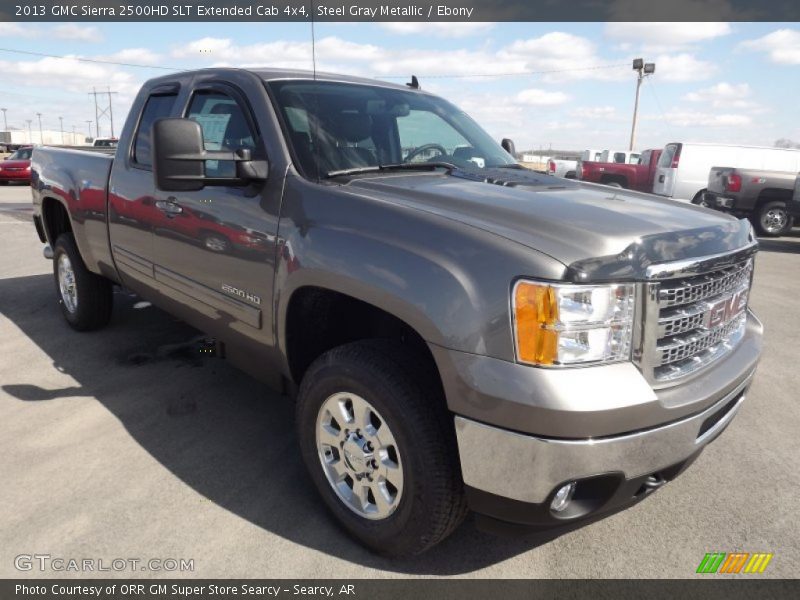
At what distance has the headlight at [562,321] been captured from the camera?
1851mm

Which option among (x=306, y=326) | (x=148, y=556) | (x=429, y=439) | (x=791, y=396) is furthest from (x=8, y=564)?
(x=791, y=396)

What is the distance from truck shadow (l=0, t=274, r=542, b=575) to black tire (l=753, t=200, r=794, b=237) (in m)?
12.3

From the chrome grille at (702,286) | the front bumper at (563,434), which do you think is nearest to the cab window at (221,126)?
the front bumper at (563,434)

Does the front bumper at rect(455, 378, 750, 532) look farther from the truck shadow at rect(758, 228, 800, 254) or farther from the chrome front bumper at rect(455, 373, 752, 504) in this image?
the truck shadow at rect(758, 228, 800, 254)

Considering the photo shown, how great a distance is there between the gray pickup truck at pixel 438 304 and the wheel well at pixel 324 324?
1 centimetres

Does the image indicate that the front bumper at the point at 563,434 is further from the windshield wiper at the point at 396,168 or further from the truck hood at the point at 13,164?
the truck hood at the point at 13,164

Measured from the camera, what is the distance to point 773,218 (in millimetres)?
12883

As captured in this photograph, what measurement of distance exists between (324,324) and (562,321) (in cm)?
124

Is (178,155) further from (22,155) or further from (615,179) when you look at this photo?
(22,155)

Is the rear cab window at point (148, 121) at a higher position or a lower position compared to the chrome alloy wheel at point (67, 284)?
higher

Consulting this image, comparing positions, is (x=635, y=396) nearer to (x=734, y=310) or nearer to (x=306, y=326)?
(x=734, y=310)

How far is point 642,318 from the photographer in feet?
6.37
